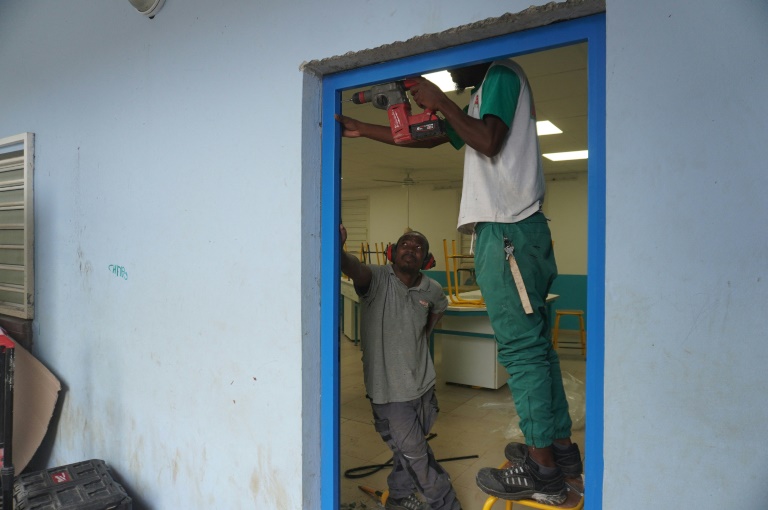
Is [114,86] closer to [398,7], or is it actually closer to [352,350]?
[398,7]

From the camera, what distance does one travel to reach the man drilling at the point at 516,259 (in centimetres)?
170

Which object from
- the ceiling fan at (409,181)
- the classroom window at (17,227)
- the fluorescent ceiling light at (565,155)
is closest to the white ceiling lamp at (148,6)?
the classroom window at (17,227)

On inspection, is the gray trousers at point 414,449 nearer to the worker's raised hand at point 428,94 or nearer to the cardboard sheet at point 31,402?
the worker's raised hand at point 428,94

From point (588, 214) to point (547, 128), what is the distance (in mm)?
5532

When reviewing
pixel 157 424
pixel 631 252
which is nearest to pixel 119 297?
pixel 157 424

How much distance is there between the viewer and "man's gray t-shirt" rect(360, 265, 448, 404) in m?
2.89

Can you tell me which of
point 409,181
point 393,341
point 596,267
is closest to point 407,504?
point 393,341

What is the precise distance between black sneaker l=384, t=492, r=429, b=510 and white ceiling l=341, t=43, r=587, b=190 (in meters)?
2.73

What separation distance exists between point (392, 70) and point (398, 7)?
222mm

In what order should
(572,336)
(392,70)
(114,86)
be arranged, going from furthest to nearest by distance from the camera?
1. (572,336)
2. (114,86)
3. (392,70)

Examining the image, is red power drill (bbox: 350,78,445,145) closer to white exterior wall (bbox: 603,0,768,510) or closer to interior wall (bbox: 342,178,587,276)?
white exterior wall (bbox: 603,0,768,510)

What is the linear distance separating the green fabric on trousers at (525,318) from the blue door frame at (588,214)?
0.24 m

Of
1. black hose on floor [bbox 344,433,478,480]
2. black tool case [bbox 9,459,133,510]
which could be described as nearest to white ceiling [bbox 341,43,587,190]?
black hose on floor [bbox 344,433,478,480]

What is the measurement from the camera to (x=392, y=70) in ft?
6.17
